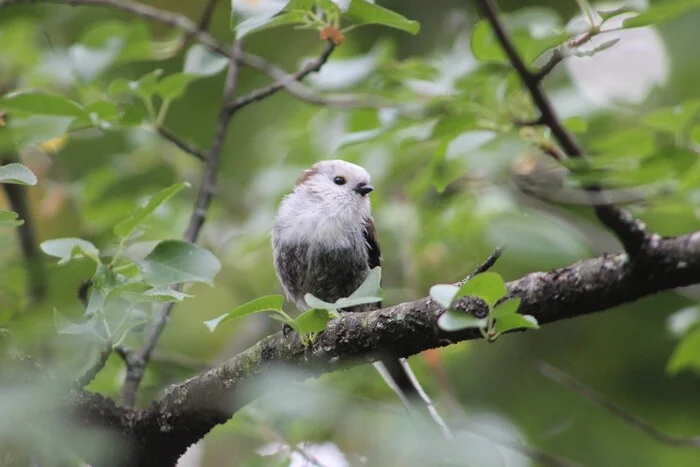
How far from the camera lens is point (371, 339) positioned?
8.43ft

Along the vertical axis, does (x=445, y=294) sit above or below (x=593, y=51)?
below

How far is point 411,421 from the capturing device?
2953mm

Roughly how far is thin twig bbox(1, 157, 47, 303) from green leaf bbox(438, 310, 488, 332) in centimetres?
233

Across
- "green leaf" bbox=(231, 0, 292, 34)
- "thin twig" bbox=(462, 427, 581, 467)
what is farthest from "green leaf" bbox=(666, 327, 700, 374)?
"green leaf" bbox=(231, 0, 292, 34)

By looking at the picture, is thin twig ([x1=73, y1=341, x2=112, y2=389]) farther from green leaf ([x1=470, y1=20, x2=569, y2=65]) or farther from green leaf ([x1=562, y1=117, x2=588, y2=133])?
green leaf ([x1=562, y1=117, x2=588, y2=133])

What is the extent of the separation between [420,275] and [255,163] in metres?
2.64

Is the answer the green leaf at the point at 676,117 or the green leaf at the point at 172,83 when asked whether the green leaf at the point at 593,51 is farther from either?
the green leaf at the point at 172,83

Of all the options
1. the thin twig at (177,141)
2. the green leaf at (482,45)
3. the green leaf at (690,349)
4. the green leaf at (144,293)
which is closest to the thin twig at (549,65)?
the green leaf at (482,45)

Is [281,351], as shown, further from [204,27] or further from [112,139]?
[112,139]

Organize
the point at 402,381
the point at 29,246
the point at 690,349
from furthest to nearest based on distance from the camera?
the point at 29,246
the point at 402,381
the point at 690,349

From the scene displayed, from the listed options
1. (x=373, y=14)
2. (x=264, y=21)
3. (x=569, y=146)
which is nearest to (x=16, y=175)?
(x=264, y=21)

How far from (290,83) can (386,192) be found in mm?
2074

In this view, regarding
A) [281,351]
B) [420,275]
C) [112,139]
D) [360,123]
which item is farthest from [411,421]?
[112,139]

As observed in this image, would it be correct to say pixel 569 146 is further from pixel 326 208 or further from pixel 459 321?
pixel 326 208
